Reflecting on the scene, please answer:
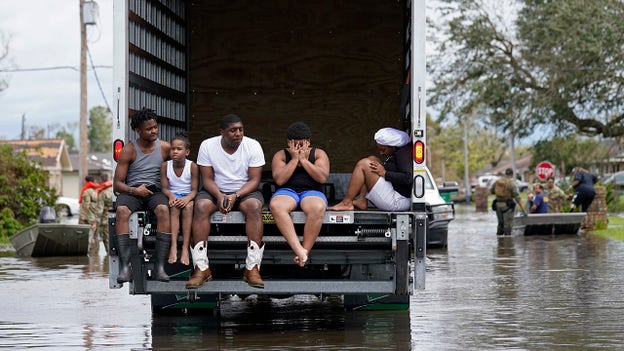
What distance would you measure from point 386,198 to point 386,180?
0.18m

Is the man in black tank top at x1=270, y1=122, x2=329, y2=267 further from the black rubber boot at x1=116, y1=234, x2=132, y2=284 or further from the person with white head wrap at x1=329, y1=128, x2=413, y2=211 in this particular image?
the black rubber boot at x1=116, y1=234, x2=132, y2=284

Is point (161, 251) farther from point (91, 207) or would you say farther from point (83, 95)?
point (83, 95)

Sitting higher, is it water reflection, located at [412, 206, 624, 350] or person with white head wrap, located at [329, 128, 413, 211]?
person with white head wrap, located at [329, 128, 413, 211]

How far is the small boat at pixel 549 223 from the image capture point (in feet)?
95.2

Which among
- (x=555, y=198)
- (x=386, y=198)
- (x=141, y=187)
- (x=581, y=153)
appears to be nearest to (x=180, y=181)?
(x=141, y=187)

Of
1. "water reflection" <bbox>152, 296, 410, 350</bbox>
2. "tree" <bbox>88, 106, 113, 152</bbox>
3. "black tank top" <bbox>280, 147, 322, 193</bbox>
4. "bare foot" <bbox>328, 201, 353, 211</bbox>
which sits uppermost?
"tree" <bbox>88, 106, 113, 152</bbox>

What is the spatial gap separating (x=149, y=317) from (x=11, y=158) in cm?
1652

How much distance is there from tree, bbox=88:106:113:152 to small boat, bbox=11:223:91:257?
126m

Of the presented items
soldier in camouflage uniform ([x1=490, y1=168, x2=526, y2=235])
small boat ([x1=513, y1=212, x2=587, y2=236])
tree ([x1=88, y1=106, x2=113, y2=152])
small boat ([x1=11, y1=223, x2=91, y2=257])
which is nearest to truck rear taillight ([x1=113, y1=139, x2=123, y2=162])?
small boat ([x1=11, y1=223, x2=91, y2=257])

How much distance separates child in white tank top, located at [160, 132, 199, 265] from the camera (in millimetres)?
10367

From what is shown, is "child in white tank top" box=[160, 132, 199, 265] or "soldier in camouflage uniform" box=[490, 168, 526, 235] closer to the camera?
"child in white tank top" box=[160, 132, 199, 265]

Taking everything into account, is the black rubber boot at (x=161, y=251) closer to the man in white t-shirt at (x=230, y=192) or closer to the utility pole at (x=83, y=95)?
the man in white t-shirt at (x=230, y=192)

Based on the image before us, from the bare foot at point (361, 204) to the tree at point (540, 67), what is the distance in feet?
88.4

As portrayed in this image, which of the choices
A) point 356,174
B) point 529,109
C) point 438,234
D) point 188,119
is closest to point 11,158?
point 438,234
